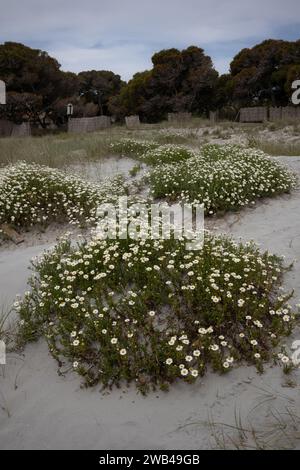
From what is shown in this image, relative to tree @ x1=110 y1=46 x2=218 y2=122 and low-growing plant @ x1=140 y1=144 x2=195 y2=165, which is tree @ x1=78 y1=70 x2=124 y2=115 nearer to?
tree @ x1=110 y1=46 x2=218 y2=122

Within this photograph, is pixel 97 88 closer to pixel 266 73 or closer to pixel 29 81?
pixel 29 81

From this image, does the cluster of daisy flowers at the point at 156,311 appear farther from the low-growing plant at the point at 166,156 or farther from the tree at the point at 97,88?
the tree at the point at 97,88

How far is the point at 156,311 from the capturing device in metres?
4.16

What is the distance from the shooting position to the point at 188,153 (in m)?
11.6

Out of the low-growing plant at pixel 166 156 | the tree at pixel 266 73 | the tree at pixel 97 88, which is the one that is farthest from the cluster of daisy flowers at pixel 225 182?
the tree at pixel 97 88

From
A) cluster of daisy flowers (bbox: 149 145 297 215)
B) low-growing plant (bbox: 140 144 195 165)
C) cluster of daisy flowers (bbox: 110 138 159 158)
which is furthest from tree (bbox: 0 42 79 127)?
cluster of daisy flowers (bbox: 149 145 297 215)

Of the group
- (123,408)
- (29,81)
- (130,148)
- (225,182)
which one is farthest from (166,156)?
(29,81)

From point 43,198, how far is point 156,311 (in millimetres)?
4478

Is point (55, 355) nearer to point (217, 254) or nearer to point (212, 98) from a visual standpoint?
point (217, 254)

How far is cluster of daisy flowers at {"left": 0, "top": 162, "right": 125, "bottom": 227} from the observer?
7.33 metres

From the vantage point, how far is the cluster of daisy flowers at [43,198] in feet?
24.1

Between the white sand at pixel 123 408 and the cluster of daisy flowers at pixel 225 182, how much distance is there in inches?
158

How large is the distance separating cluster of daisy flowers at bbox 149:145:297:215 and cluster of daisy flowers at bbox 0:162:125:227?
1393 millimetres

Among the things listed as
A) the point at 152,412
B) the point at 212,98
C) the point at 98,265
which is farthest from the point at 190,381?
the point at 212,98
